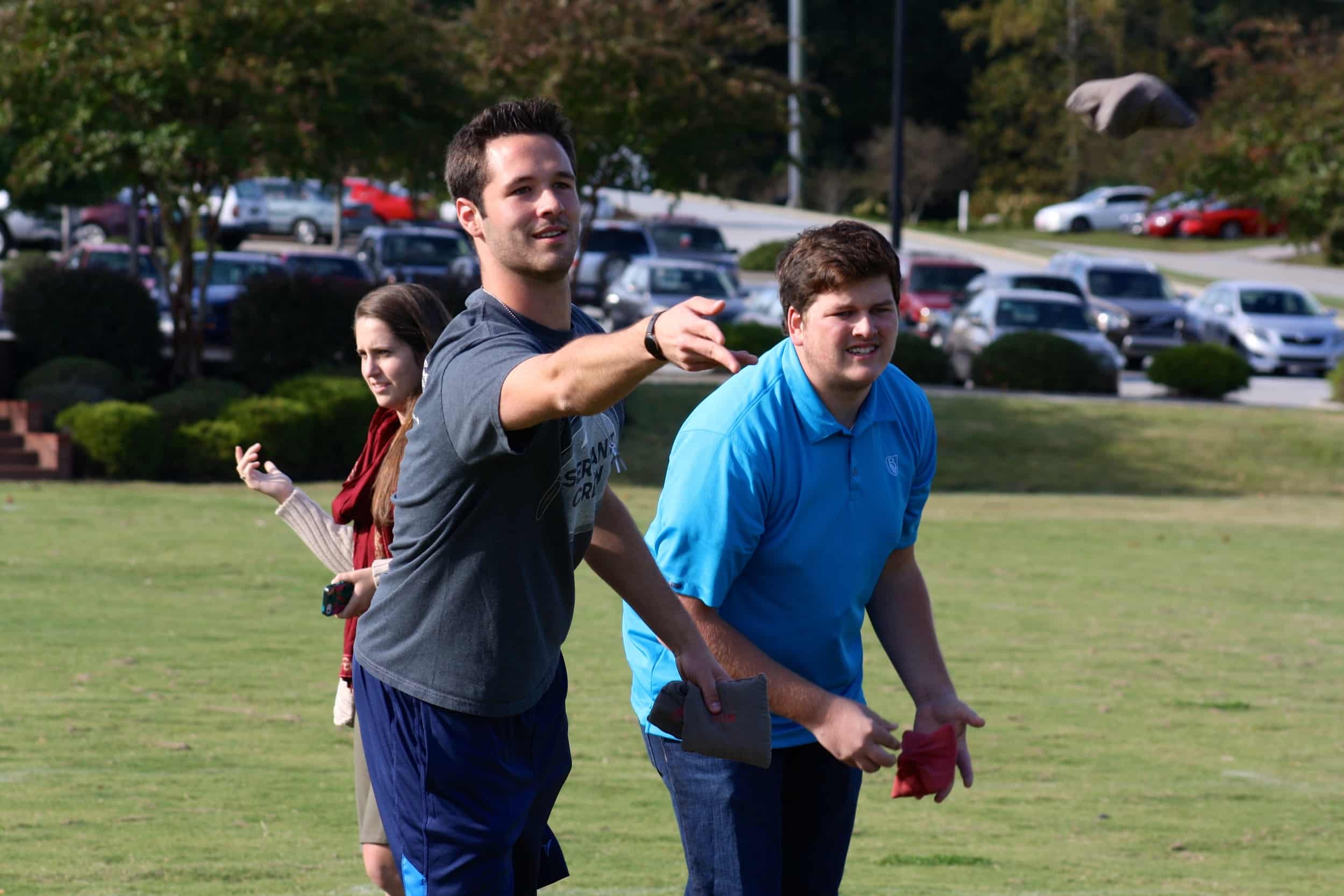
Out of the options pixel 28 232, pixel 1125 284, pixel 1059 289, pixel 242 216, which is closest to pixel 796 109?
pixel 242 216

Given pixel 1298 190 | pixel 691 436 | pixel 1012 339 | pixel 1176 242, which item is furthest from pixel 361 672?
pixel 1176 242

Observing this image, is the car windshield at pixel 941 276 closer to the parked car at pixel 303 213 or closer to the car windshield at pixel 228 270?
the car windshield at pixel 228 270

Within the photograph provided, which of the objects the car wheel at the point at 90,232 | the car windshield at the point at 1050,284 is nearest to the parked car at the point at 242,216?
the car wheel at the point at 90,232

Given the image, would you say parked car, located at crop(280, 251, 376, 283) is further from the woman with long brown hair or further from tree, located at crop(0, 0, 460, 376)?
the woman with long brown hair

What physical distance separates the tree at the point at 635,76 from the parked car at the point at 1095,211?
3408 centimetres

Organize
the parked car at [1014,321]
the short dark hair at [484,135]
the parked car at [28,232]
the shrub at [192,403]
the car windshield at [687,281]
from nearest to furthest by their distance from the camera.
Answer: the short dark hair at [484,135] → the shrub at [192,403] → the parked car at [1014,321] → the car windshield at [687,281] → the parked car at [28,232]

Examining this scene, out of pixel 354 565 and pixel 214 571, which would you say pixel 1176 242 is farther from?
pixel 354 565

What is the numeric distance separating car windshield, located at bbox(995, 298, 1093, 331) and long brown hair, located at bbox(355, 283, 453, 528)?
25.6m

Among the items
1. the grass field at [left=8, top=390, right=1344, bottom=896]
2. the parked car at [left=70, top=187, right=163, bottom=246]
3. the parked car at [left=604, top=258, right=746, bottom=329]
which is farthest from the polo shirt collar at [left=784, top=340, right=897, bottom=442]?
the parked car at [left=70, top=187, right=163, bottom=246]

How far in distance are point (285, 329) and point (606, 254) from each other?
21.7m

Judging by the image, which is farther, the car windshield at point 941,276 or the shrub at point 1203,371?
the car windshield at point 941,276

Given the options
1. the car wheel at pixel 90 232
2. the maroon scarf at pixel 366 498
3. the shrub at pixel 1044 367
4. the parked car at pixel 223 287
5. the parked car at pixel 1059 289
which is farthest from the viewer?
the car wheel at pixel 90 232

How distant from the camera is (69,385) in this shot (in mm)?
20141

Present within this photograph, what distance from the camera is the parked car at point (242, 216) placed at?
50938 millimetres
